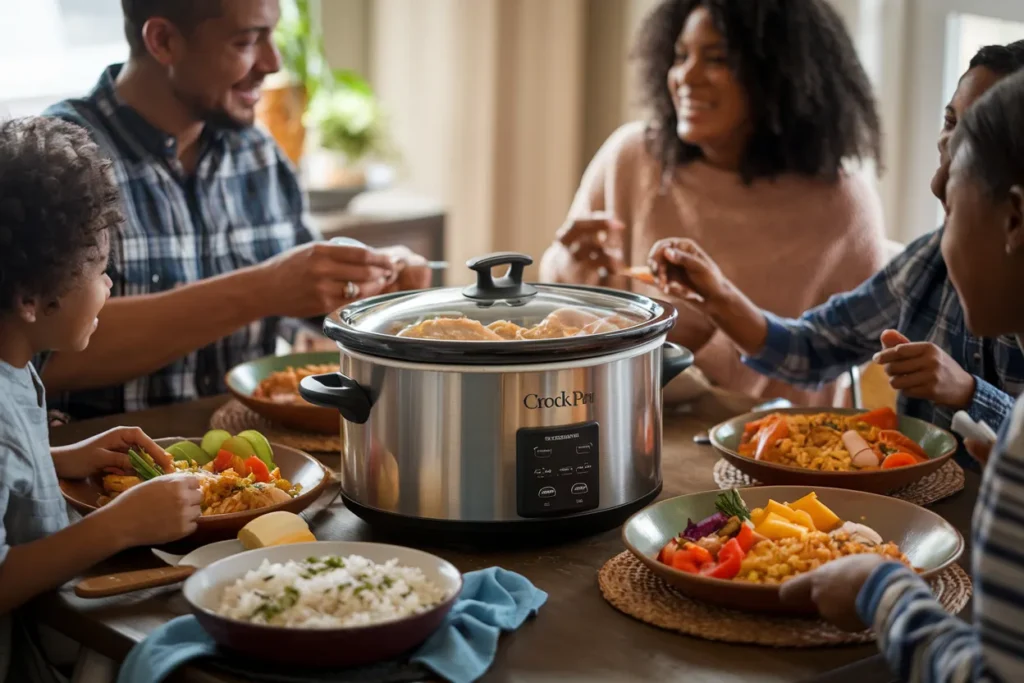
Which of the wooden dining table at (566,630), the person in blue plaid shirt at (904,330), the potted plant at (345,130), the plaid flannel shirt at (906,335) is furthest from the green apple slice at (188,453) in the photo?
the potted plant at (345,130)

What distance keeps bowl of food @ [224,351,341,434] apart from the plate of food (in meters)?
0.21

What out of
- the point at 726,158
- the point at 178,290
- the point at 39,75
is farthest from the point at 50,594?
the point at 39,75

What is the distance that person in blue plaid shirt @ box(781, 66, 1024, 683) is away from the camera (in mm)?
965

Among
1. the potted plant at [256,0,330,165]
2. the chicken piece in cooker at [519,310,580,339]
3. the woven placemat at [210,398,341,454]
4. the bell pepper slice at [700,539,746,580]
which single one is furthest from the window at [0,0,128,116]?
the bell pepper slice at [700,539,746,580]

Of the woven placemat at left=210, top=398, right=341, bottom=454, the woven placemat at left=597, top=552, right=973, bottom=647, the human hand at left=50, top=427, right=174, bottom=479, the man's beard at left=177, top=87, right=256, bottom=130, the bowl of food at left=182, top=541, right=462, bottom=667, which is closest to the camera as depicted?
the bowl of food at left=182, top=541, right=462, bottom=667

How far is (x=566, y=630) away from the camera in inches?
48.7

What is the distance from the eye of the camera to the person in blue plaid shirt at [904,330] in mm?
1750

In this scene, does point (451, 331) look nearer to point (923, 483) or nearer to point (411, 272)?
point (923, 483)

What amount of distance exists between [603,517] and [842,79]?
1716 millimetres

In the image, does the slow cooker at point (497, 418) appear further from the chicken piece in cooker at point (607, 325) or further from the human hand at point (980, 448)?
the human hand at point (980, 448)

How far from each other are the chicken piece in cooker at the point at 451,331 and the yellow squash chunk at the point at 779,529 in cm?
37

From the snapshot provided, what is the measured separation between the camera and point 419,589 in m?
1.18

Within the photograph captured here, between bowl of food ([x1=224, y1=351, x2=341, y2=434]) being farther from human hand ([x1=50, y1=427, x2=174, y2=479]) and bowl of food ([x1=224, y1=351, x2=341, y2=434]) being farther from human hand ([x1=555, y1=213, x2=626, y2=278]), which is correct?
human hand ([x1=555, y1=213, x2=626, y2=278])

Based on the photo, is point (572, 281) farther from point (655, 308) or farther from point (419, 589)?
point (419, 589)
